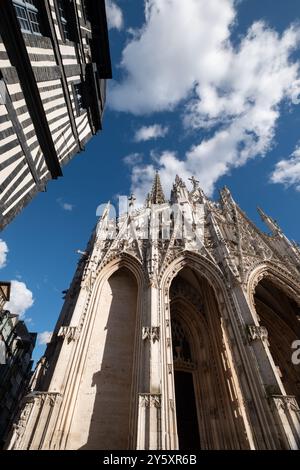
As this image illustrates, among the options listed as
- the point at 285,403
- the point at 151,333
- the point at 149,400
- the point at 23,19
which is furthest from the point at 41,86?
the point at 285,403

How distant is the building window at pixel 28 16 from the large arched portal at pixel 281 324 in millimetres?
16352

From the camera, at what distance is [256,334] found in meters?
9.77

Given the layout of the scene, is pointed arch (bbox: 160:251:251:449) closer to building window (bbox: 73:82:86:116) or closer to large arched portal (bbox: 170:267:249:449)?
large arched portal (bbox: 170:267:249:449)

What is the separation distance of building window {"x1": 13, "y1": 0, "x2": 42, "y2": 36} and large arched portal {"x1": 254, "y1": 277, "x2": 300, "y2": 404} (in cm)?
1635

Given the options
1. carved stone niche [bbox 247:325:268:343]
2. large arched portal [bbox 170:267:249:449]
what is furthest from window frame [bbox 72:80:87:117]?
carved stone niche [bbox 247:325:268:343]

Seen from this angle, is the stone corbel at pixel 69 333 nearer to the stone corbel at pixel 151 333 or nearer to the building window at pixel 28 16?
the stone corbel at pixel 151 333

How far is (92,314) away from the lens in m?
11.2

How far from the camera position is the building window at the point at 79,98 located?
12695mm

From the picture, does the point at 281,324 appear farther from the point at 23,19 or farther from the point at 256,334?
the point at 23,19

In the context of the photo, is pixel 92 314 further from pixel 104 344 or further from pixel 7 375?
pixel 7 375

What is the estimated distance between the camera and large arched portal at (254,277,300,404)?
1416 cm

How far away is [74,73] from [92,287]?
34.7ft

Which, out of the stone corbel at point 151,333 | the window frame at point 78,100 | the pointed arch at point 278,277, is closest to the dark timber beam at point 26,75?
the window frame at point 78,100

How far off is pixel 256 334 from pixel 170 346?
3.57 metres
